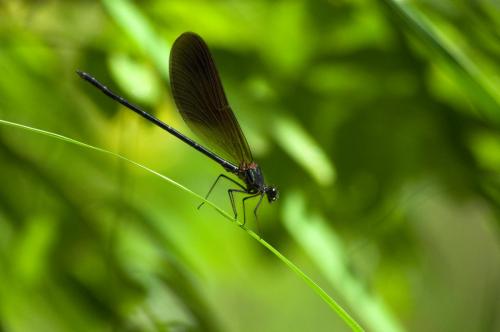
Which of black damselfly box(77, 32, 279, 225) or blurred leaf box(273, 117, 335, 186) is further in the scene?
blurred leaf box(273, 117, 335, 186)

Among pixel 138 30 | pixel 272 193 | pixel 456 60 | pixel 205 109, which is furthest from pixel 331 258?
pixel 138 30

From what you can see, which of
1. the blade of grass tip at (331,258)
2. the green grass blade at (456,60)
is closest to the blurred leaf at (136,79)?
the blade of grass tip at (331,258)

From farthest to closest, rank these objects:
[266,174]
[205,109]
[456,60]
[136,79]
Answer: [266,174], [136,79], [205,109], [456,60]

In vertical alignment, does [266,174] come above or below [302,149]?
below

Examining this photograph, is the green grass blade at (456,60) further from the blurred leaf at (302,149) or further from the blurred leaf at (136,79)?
the blurred leaf at (136,79)

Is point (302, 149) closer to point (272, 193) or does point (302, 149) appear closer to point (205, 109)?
point (272, 193)

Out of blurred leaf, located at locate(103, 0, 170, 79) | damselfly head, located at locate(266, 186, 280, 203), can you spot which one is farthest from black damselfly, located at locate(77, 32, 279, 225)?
blurred leaf, located at locate(103, 0, 170, 79)

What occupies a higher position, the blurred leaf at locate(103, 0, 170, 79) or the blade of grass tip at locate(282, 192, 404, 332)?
the blurred leaf at locate(103, 0, 170, 79)

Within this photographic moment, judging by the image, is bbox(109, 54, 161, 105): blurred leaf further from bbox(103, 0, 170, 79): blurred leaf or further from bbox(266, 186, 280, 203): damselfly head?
bbox(266, 186, 280, 203): damselfly head

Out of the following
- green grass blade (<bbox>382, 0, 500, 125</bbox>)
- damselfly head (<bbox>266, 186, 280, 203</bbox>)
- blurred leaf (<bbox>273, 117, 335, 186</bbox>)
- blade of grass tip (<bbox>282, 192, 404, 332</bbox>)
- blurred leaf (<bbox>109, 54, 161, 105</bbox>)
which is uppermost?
green grass blade (<bbox>382, 0, 500, 125</bbox>)
